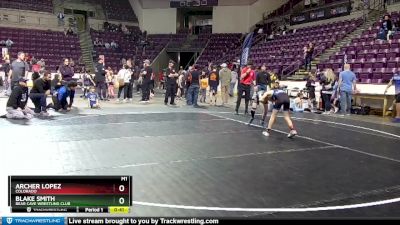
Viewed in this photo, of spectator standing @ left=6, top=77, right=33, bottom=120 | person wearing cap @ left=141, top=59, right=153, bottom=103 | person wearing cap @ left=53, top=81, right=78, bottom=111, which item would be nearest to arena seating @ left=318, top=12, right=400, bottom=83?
person wearing cap @ left=141, top=59, right=153, bottom=103

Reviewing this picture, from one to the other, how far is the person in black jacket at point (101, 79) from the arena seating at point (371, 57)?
31.7ft

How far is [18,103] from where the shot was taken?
10625 millimetres

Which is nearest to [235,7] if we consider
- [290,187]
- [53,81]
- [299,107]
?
[299,107]

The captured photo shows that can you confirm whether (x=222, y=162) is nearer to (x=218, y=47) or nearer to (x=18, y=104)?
(x=18, y=104)

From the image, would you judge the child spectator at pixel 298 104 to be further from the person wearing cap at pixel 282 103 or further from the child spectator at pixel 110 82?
the child spectator at pixel 110 82

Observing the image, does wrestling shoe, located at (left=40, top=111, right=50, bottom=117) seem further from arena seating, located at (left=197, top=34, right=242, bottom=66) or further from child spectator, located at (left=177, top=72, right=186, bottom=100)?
arena seating, located at (left=197, top=34, right=242, bottom=66)

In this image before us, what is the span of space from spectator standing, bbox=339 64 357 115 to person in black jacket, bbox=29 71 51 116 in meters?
8.97

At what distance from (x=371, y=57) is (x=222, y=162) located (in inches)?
516

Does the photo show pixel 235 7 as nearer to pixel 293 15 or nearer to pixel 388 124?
pixel 293 15

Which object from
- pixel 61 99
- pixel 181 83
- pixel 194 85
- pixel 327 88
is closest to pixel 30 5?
pixel 181 83

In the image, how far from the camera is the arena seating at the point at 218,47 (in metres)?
32.8

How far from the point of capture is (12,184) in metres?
3.33
